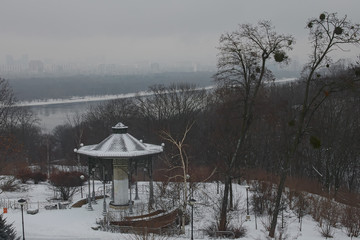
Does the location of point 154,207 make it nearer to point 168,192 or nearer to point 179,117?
point 168,192

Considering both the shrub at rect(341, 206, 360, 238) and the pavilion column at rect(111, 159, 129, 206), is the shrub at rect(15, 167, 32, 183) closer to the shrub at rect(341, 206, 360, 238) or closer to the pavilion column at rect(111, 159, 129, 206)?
A: the pavilion column at rect(111, 159, 129, 206)

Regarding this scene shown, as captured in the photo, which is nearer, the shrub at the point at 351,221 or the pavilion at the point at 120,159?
the shrub at the point at 351,221

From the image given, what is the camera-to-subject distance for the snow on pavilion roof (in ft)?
75.2

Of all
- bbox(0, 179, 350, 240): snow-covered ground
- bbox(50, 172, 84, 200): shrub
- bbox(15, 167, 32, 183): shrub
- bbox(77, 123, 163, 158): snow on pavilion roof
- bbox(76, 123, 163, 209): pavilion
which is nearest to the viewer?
bbox(0, 179, 350, 240): snow-covered ground

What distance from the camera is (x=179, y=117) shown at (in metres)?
53.2

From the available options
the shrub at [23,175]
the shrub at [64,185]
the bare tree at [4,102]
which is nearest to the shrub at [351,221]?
the shrub at [64,185]

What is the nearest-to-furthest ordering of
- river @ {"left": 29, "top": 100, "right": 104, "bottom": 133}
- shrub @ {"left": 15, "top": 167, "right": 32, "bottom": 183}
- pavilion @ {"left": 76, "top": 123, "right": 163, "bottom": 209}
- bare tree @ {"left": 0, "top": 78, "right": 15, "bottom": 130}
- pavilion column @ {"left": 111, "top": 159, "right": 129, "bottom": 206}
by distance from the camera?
1. pavilion @ {"left": 76, "top": 123, "right": 163, "bottom": 209}
2. pavilion column @ {"left": 111, "top": 159, "right": 129, "bottom": 206}
3. shrub @ {"left": 15, "top": 167, "right": 32, "bottom": 183}
4. bare tree @ {"left": 0, "top": 78, "right": 15, "bottom": 130}
5. river @ {"left": 29, "top": 100, "right": 104, "bottom": 133}

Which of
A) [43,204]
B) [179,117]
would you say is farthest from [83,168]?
[43,204]

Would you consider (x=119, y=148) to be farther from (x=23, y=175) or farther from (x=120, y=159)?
(x=23, y=175)

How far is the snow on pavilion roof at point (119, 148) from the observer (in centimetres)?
2292

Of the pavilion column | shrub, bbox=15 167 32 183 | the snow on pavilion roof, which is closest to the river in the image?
shrub, bbox=15 167 32 183

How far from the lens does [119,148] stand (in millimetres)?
23484

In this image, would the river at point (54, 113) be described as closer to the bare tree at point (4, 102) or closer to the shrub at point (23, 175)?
the bare tree at point (4, 102)

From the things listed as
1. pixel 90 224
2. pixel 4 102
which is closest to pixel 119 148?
pixel 90 224
